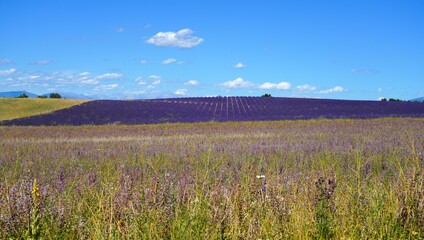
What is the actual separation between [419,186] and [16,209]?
9.92 feet

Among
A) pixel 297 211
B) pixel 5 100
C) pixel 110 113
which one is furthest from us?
pixel 5 100

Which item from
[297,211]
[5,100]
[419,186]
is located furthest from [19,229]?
[5,100]

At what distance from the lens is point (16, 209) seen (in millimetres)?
3076

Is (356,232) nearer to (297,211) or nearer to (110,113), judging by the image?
(297,211)

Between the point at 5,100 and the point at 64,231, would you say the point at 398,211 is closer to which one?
the point at 64,231

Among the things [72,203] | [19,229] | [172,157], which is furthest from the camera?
[172,157]

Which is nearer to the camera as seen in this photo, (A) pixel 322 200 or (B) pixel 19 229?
(B) pixel 19 229

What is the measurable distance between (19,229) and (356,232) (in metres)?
2.30

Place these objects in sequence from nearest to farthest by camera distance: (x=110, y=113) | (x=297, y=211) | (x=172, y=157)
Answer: (x=297, y=211)
(x=172, y=157)
(x=110, y=113)

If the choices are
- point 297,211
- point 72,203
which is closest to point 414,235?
point 297,211

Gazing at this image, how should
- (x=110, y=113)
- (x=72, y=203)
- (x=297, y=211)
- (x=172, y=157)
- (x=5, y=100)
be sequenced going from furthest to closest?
(x=5, y=100)
(x=110, y=113)
(x=172, y=157)
(x=72, y=203)
(x=297, y=211)

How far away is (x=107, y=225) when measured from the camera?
10.0 ft

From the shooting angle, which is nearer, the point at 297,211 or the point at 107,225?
the point at 107,225

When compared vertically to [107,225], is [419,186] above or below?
above
